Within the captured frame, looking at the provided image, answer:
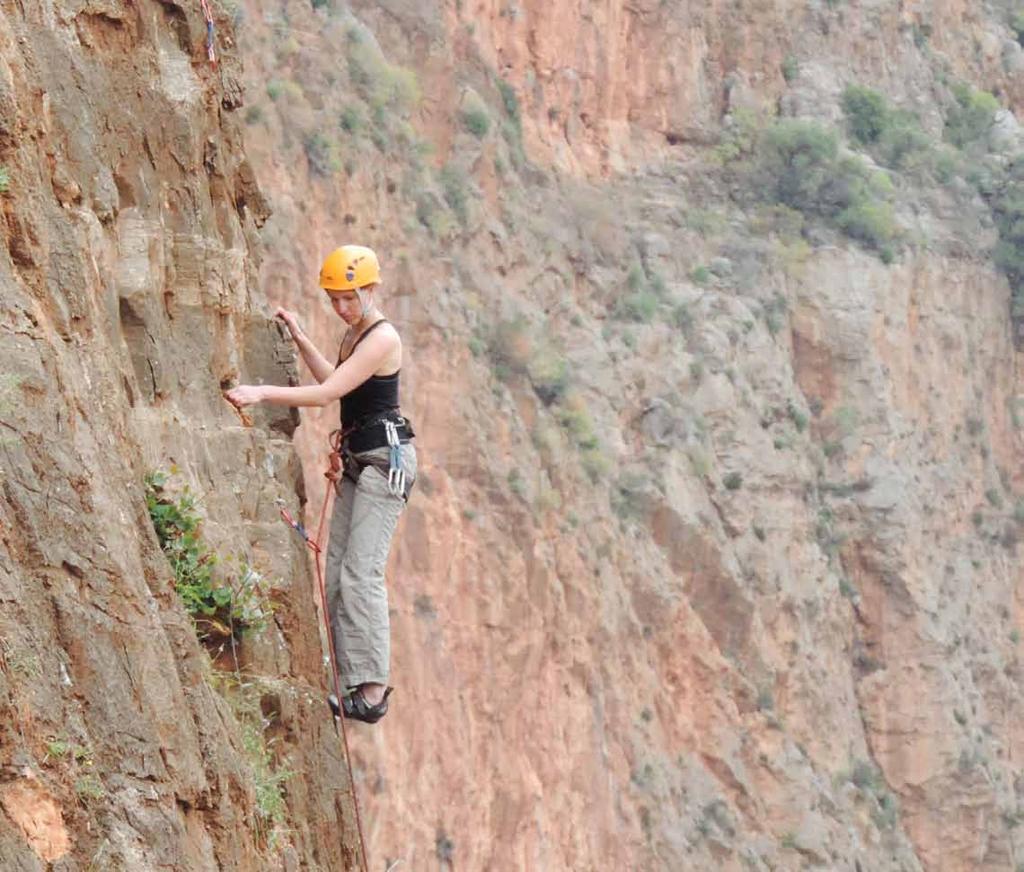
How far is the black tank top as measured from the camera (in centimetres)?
865

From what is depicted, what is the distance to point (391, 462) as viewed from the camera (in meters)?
8.66

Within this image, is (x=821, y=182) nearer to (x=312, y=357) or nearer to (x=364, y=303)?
(x=312, y=357)

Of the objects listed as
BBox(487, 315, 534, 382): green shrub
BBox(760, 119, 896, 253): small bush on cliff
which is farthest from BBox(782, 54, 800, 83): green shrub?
BBox(487, 315, 534, 382): green shrub

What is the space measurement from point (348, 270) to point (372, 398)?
0.56 m

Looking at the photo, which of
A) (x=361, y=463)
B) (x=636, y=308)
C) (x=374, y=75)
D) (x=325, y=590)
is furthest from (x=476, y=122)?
(x=325, y=590)

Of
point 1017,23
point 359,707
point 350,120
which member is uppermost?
point 1017,23

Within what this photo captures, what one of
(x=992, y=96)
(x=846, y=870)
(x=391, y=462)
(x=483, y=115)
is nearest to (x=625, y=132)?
(x=483, y=115)

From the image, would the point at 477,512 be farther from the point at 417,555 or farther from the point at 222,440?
the point at 222,440

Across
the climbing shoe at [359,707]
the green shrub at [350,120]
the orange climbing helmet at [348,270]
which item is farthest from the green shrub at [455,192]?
the climbing shoe at [359,707]

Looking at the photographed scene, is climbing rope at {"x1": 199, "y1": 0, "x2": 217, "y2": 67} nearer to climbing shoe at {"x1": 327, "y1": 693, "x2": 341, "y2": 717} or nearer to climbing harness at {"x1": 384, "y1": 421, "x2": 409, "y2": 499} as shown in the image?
climbing harness at {"x1": 384, "y1": 421, "x2": 409, "y2": 499}

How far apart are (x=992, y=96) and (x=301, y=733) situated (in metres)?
38.0

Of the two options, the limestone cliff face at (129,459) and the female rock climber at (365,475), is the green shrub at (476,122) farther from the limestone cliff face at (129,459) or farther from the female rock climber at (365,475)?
the female rock climber at (365,475)

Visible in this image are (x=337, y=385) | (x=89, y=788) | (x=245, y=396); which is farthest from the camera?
(x=337, y=385)

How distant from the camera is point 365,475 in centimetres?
868
